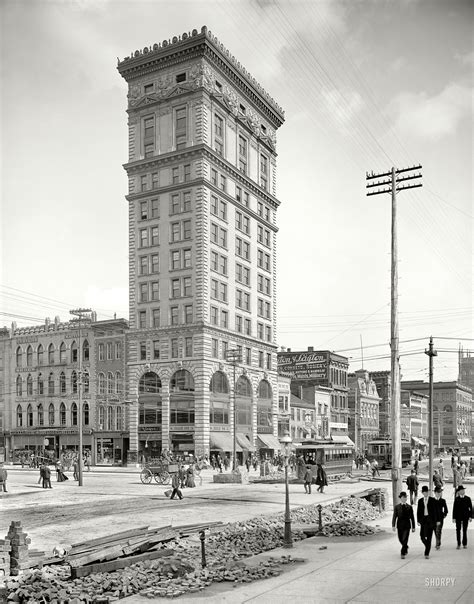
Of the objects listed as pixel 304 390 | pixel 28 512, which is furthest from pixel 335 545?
pixel 304 390

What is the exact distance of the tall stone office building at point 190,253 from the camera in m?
77.1

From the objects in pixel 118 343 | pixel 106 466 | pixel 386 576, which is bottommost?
pixel 106 466

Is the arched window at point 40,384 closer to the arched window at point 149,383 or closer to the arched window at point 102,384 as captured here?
the arched window at point 102,384

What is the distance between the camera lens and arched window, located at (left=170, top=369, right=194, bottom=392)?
251 feet

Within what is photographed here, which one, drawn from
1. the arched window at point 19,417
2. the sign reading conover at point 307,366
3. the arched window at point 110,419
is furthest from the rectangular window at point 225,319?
the arched window at point 19,417

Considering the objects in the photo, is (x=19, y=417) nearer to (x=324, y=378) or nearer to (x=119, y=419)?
(x=119, y=419)

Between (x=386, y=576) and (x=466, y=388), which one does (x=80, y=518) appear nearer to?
(x=386, y=576)

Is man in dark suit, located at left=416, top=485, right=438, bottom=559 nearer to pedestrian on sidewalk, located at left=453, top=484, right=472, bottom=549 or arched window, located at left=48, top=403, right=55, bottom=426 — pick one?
pedestrian on sidewalk, located at left=453, top=484, right=472, bottom=549

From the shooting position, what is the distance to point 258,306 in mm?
89812

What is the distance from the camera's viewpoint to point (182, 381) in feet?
253

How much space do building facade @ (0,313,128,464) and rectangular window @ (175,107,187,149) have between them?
22.3m

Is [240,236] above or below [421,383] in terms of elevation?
above

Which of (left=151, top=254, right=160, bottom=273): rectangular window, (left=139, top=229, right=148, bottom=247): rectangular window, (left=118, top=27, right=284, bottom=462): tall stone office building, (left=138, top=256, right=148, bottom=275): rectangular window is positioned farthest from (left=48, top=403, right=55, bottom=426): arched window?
(left=139, top=229, right=148, bottom=247): rectangular window

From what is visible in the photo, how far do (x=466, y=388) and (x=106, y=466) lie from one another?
→ 118106 millimetres
